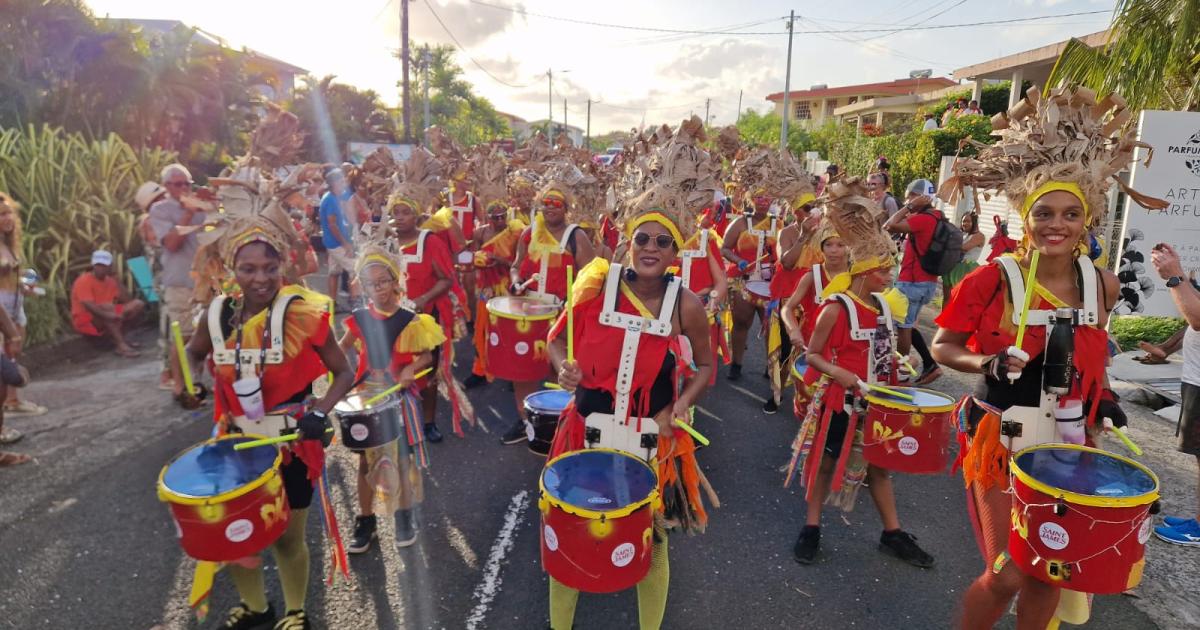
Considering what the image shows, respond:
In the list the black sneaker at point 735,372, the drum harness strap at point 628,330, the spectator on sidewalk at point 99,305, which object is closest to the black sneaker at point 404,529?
Answer: the drum harness strap at point 628,330

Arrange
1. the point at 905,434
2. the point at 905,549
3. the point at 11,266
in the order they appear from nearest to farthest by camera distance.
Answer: the point at 905,434 → the point at 905,549 → the point at 11,266

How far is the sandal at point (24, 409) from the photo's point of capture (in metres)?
5.71

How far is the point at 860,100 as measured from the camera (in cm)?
4891

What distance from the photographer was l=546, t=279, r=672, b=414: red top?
116 inches

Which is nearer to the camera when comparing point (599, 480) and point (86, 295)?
point (599, 480)

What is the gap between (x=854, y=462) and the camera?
12.2 ft

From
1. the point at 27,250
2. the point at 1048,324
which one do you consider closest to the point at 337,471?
the point at 1048,324

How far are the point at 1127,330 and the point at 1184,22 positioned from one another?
3.47 m

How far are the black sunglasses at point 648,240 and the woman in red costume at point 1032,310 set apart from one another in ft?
4.23

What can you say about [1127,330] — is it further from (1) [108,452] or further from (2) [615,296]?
(1) [108,452]

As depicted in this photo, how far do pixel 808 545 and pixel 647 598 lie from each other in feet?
4.51

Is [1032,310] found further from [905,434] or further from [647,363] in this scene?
[647,363]

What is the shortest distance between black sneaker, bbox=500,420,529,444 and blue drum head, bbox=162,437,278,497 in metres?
2.64

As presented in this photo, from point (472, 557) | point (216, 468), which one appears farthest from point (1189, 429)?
point (216, 468)
